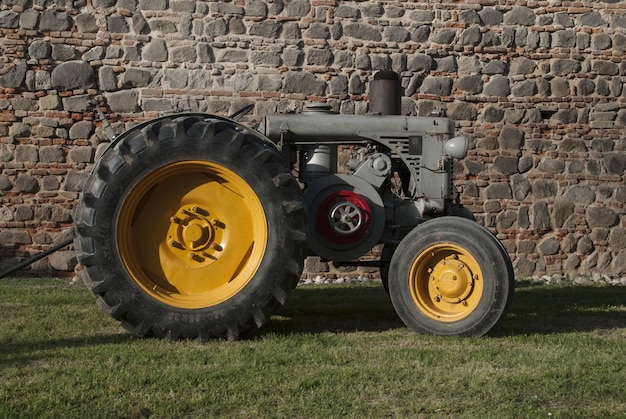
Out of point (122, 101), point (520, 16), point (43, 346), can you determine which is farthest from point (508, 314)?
point (122, 101)

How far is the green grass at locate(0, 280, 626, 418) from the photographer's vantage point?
431 cm

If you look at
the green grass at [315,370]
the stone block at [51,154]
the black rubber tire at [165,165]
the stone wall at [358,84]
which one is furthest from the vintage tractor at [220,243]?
the stone block at [51,154]

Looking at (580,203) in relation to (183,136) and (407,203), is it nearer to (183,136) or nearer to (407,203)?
(407,203)

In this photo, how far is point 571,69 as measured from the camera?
10773 mm

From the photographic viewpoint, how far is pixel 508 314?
7.49 m

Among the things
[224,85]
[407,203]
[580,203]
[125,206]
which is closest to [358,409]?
[125,206]

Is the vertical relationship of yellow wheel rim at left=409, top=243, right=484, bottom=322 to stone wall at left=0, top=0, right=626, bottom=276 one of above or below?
below

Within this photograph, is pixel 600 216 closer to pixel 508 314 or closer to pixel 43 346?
pixel 508 314

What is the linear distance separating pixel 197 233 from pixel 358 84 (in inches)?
193

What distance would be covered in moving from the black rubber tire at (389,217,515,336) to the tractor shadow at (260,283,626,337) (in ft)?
0.75

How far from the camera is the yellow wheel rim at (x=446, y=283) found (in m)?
6.02

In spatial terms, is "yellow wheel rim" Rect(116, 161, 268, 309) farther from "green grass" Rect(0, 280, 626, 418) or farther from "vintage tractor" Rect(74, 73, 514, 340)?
"green grass" Rect(0, 280, 626, 418)

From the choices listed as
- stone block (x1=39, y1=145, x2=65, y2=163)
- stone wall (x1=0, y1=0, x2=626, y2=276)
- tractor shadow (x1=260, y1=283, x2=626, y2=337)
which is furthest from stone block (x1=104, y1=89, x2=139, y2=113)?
tractor shadow (x1=260, y1=283, x2=626, y2=337)

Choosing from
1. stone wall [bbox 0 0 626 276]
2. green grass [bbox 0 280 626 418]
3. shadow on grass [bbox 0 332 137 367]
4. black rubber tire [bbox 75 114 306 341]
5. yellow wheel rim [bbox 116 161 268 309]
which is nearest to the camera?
green grass [bbox 0 280 626 418]
